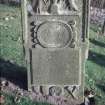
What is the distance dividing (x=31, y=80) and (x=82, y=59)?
99 cm

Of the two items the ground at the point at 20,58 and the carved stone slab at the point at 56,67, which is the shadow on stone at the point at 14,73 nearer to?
the ground at the point at 20,58

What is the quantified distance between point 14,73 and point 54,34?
1.72 meters

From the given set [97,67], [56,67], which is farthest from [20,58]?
[56,67]

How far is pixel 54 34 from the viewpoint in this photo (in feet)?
23.0

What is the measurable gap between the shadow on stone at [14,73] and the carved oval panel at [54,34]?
1204mm

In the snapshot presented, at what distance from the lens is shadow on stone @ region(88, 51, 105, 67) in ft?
29.7

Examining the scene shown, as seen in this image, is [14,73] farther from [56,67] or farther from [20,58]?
[56,67]

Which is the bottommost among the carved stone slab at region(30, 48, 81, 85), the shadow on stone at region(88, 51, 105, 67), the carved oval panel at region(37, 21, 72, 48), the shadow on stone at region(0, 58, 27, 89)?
the shadow on stone at region(0, 58, 27, 89)

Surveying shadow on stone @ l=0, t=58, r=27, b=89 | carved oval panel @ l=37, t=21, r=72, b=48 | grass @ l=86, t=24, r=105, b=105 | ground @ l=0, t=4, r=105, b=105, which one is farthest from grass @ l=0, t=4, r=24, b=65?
carved oval panel @ l=37, t=21, r=72, b=48

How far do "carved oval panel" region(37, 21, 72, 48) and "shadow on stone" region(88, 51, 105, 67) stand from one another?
2101 millimetres

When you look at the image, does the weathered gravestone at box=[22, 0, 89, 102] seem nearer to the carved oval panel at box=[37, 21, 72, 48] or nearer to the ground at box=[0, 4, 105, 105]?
the carved oval panel at box=[37, 21, 72, 48]

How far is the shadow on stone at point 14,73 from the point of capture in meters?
7.98

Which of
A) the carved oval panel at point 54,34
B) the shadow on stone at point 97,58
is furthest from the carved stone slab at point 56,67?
the shadow on stone at point 97,58

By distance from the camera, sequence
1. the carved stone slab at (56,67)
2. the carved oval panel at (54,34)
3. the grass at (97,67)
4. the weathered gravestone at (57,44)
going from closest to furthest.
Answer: the weathered gravestone at (57,44)
the carved oval panel at (54,34)
the carved stone slab at (56,67)
the grass at (97,67)
